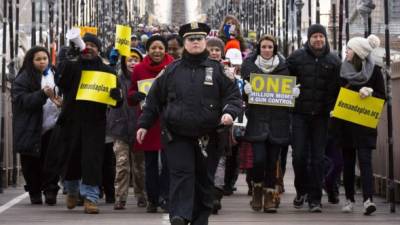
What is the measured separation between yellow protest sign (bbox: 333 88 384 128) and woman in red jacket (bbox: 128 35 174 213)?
198 centimetres

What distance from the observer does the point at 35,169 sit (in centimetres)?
1716

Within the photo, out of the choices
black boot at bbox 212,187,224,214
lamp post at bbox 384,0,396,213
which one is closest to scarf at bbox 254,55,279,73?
lamp post at bbox 384,0,396,213

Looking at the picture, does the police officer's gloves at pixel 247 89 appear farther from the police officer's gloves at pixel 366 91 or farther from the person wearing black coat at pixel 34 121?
the person wearing black coat at pixel 34 121

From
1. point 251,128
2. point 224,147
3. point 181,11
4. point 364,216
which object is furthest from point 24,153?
point 181,11

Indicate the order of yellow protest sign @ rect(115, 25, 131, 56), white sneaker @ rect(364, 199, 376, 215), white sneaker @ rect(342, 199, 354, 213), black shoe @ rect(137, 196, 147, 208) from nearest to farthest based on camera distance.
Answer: white sneaker @ rect(364, 199, 376, 215) → white sneaker @ rect(342, 199, 354, 213) → black shoe @ rect(137, 196, 147, 208) → yellow protest sign @ rect(115, 25, 131, 56)

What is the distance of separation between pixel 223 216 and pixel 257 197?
2.05ft

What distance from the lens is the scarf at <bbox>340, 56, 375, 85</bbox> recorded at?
15383 millimetres

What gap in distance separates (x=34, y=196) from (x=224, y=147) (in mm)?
5559

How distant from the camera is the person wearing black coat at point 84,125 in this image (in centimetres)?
1540

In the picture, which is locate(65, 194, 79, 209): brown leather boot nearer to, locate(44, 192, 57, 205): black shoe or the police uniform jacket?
locate(44, 192, 57, 205): black shoe

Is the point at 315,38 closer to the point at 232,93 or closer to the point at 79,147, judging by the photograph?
the point at 79,147

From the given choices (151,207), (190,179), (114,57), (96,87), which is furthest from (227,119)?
(114,57)

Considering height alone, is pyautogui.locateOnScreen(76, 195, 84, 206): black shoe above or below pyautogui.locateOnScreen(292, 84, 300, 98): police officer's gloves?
below

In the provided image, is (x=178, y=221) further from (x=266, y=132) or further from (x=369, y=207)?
(x=369, y=207)
